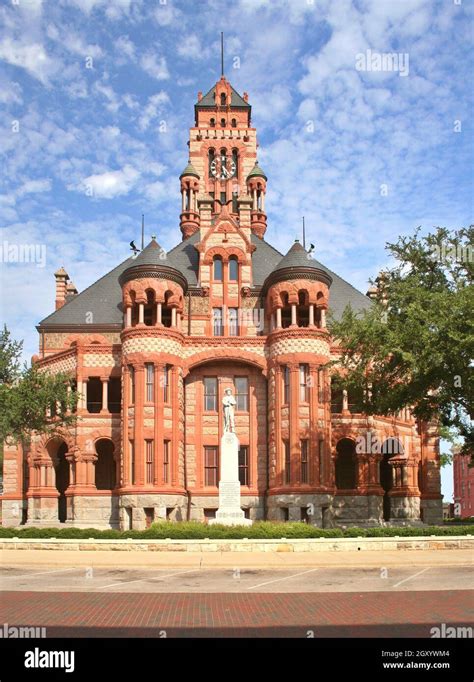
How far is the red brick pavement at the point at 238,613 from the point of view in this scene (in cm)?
1255

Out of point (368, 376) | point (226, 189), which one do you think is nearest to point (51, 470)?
point (368, 376)

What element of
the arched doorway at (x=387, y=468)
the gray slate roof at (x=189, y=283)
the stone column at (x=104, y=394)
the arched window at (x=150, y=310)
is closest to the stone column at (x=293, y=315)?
the gray slate roof at (x=189, y=283)

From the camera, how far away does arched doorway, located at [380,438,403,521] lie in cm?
5019

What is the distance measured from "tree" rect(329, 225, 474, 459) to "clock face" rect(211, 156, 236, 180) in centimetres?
3593

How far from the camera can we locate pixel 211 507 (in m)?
46.9

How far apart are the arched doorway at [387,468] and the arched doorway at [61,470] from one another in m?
21.7

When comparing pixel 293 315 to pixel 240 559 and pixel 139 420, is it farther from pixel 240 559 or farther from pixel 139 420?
pixel 240 559

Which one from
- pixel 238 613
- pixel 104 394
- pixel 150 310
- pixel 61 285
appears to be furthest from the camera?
pixel 61 285

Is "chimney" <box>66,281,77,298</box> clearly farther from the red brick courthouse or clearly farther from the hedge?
the hedge

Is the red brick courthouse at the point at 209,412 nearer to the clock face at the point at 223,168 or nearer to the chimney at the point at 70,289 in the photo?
the chimney at the point at 70,289

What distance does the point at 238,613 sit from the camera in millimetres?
14516

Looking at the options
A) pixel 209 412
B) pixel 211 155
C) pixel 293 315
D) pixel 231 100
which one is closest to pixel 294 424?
pixel 209 412

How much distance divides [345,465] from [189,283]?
1652 centimetres

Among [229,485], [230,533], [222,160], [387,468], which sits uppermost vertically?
[222,160]
